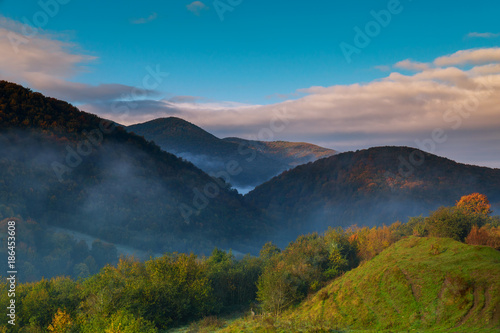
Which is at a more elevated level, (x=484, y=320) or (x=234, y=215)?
(x=484, y=320)

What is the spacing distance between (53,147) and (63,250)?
2428 inches

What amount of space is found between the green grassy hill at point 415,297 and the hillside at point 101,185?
9615 centimetres

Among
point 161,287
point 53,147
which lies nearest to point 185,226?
point 53,147

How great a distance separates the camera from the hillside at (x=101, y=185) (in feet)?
378

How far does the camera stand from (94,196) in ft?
428

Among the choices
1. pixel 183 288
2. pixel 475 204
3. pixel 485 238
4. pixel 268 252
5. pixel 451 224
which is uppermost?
pixel 475 204

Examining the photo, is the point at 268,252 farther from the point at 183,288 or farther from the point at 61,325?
the point at 61,325

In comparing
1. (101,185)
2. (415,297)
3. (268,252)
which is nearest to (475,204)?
(268,252)

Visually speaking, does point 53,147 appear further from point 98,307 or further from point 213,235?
point 98,307

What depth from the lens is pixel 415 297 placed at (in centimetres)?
2720

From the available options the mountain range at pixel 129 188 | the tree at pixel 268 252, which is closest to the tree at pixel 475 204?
the tree at pixel 268 252

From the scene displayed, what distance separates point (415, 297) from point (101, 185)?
133 metres

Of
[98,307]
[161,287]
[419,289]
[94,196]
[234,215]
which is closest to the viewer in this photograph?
[419,289]

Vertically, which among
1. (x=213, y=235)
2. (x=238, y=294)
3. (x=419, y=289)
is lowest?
(x=213, y=235)
